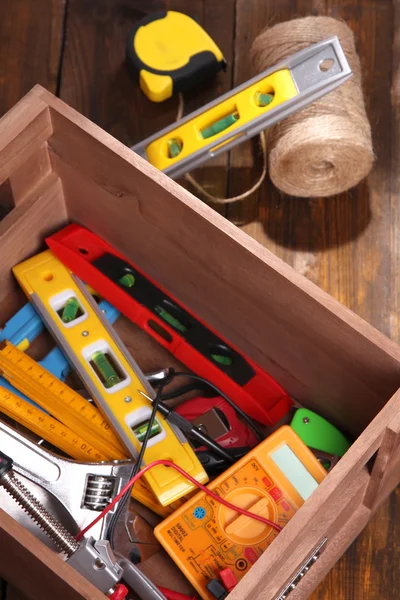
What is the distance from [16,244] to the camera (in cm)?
124

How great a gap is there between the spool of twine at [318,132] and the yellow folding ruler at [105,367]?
1.25 feet

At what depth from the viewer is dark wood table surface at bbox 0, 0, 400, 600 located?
55.8 inches

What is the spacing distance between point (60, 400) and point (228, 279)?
27 centimetres

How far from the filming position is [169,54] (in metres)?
1.46

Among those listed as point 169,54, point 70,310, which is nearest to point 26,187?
point 70,310

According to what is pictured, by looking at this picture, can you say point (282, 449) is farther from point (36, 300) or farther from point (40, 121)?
point (40, 121)

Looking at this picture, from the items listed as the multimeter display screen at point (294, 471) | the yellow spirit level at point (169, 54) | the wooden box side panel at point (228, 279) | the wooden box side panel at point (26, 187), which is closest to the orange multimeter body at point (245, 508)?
the multimeter display screen at point (294, 471)

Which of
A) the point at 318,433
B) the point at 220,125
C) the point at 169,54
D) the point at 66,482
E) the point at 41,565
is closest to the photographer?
the point at 41,565

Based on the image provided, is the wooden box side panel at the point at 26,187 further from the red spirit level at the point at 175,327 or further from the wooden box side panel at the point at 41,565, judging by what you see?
the wooden box side panel at the point at 41,565

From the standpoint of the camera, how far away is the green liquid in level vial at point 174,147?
1.32 metres

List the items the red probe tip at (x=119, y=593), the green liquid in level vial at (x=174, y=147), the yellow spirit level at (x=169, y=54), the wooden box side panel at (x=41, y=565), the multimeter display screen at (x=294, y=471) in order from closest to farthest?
the wooden box side panel at (x=41, y=565), the red probe tip at (x=119, y=593), the multimeter display screen at (x=294, y=471), the green liquid in level vial at (x=174, y=147), the yellow spirit level at (x=169, y=54)

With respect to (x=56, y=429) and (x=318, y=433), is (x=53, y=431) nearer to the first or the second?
(x=56, y=429)

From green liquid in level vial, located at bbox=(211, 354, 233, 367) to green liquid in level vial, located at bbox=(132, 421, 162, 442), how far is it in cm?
12

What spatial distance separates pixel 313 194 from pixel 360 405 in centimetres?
42
